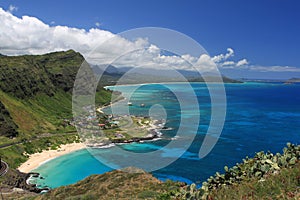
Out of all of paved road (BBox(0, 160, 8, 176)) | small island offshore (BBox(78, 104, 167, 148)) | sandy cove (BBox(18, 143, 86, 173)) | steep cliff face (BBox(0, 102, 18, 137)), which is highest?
steep cliff face (BBox(0, 102, 18, 137))

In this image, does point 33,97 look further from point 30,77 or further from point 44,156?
point 44,156

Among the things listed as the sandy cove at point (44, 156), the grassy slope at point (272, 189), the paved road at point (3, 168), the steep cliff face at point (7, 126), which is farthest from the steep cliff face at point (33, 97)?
the grassy slope at point (272, 189)

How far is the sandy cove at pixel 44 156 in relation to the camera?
2152 inches

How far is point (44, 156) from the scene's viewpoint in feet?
202

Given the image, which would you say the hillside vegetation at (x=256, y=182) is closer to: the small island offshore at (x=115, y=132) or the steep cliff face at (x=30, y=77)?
the small island offshore at (x=115, y=132)

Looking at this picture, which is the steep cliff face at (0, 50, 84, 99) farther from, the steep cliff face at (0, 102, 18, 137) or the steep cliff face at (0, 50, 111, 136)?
the steep cliff face at (0, 102, 18, 137)

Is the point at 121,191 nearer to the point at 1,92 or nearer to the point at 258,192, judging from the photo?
the point at 258,192

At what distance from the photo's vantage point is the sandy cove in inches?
2152

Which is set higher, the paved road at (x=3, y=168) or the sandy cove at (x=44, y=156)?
the paved road at (x=3, y=168)

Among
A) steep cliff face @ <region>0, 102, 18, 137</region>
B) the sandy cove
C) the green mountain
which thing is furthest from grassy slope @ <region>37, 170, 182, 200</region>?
steep cliff face @ <region>0, 102, 18, 137</region>

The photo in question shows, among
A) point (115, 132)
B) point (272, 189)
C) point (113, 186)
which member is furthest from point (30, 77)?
point (272, 189)

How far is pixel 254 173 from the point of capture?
7770 millimetres

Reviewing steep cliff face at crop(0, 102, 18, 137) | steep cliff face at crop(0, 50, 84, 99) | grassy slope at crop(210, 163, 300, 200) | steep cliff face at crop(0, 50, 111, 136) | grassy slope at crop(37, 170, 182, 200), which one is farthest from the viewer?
steep cliff face at crop(0, 50, 84, 99)

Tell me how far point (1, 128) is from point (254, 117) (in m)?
84.6
